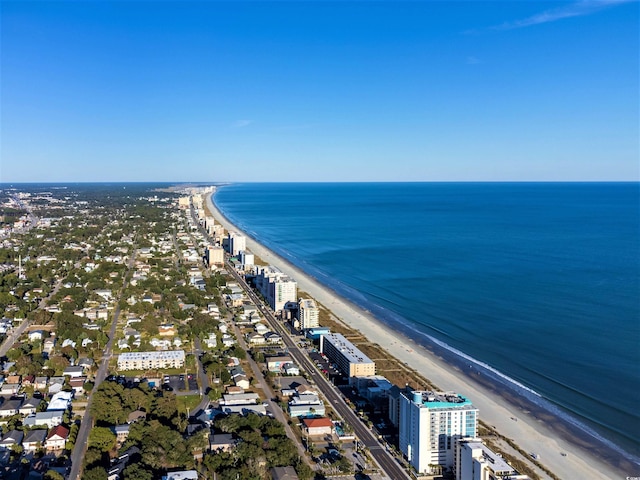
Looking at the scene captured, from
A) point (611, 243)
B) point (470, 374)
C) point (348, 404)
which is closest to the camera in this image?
point (348, 404)

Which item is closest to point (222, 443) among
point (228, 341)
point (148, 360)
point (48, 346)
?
point (148, 360)

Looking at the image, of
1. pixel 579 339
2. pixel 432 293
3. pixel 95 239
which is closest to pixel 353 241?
pixel 432 293

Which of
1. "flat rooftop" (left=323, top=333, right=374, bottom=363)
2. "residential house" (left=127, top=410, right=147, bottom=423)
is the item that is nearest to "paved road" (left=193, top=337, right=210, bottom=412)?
"residential house" (left=127, top=410, right=147, bottom=423)

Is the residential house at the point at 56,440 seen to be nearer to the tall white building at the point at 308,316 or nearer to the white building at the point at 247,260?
the tall white building at the point at 308,316

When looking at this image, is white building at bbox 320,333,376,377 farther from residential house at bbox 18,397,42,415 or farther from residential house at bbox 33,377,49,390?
residential house at bbox 33,377,49,390

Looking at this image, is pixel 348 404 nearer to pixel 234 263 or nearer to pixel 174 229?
pixel 234 263
